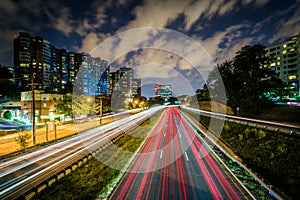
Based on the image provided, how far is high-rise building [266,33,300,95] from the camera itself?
265 ft

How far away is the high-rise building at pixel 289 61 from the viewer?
80.8 m

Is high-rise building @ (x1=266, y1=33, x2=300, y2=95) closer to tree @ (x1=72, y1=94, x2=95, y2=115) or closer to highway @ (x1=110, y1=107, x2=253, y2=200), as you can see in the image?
highway @ (x1=110, y1=107, x2=253, y2=200)

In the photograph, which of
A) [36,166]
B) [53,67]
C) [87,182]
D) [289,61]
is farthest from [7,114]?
[289,61]

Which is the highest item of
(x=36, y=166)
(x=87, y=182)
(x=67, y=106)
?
(x=67, y=106)

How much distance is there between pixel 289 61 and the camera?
8831 centimetres

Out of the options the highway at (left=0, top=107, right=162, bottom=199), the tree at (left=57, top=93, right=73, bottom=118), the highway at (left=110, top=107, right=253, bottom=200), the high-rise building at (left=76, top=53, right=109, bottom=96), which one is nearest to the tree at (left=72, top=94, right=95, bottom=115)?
the tree at (left=57, top=93, right=73, bottom=118)

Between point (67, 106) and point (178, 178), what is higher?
point (67, 106)

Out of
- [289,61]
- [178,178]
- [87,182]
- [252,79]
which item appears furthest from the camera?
[289,61]

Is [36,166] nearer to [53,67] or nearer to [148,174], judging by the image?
[148,174]

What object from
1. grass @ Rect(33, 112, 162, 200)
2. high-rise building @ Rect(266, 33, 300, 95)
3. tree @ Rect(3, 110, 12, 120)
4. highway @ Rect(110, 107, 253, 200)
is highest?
high-rise building @ Rect(266, 33, 300, 95)

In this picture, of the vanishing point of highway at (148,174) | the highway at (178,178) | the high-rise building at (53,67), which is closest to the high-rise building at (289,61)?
the highway at (178,178)

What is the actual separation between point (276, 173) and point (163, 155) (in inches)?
385

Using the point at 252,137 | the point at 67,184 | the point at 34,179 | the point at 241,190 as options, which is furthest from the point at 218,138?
the point at 34,179

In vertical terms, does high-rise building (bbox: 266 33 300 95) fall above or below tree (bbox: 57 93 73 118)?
above
